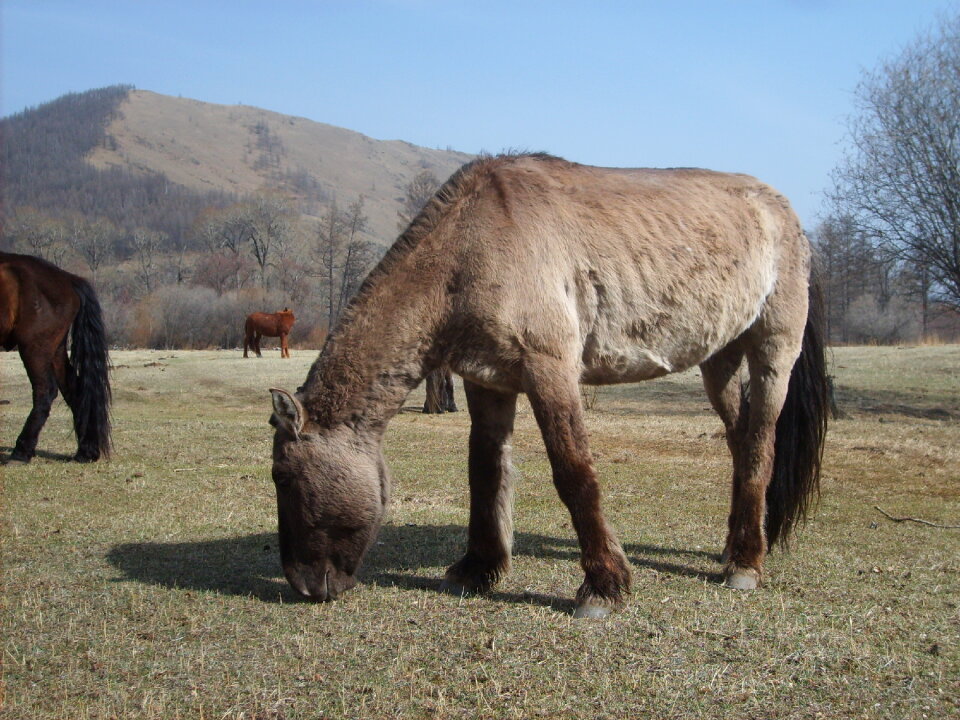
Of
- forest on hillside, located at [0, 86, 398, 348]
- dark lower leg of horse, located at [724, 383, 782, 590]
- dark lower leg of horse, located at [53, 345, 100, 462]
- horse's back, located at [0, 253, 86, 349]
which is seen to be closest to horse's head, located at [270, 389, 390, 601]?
dark lower leg of horse, located at [724, 383, 782, 590]

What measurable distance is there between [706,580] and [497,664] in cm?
210

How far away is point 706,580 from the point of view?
18.1ft

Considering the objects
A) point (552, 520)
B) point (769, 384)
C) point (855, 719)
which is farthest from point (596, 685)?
point (552, 520)

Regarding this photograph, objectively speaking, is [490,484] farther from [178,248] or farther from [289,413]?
[178,248]

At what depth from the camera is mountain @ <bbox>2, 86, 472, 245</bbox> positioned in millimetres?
105562

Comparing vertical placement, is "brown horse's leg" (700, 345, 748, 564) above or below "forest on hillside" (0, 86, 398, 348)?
below

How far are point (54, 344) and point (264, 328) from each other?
21667mm

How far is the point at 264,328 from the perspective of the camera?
103 ft

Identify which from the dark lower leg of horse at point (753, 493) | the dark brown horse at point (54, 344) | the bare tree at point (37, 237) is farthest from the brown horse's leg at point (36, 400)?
the bare tree at point (37, 237)

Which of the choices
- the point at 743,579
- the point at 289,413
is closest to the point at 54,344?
the point at 289,413

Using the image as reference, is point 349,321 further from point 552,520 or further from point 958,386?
point 958,386

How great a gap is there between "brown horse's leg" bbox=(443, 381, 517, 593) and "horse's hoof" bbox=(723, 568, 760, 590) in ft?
4.67

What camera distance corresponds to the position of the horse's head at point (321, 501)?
15.2 feet

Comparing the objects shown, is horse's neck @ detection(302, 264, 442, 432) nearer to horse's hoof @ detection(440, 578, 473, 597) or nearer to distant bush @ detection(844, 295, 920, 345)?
horse's hoof @ detection(440, 578, 473, 597)
